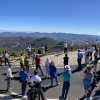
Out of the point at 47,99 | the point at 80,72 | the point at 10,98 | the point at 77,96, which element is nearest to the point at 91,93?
the point at 77,96

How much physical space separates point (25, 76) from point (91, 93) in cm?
365

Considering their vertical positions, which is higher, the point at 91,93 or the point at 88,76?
the point at 88,76

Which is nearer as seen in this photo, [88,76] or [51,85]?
[88,76]

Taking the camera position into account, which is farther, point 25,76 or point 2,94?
point 2,94

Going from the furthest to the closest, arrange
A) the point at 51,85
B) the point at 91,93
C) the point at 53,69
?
1. the point at 51,85
2. the point at 53,69
3. the point at 91,93

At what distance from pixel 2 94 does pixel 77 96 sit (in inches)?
162

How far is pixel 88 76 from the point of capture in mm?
5020

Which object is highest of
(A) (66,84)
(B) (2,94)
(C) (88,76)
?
(C) (88,76)

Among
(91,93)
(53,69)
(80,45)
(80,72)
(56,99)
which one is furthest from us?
(80,45)

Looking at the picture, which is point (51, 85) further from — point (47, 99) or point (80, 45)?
point (80, 45)

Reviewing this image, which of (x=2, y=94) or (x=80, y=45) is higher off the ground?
(x=80, y=45)

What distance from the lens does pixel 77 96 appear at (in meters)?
5.60

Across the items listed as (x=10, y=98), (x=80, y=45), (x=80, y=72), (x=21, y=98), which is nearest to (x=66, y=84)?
(x=21, y=98)

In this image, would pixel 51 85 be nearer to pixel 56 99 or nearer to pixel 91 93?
pixel 56 99
